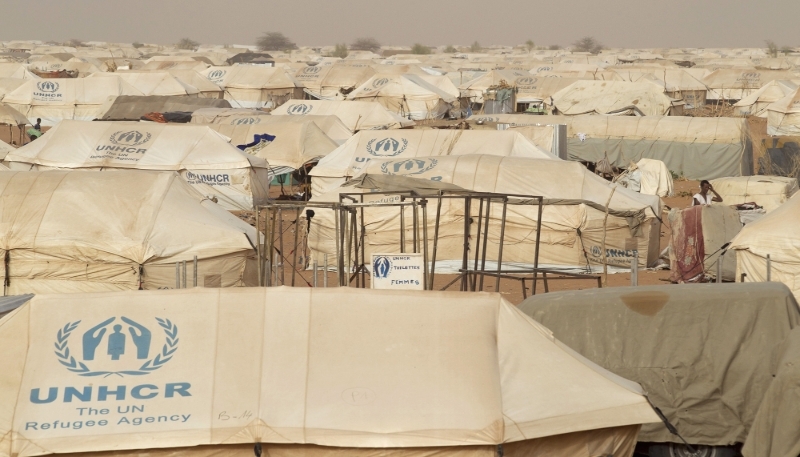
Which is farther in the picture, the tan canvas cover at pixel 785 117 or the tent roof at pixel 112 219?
the tan canvas cover at pixel 785 117

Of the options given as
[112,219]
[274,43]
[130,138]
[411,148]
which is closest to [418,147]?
[411,148]

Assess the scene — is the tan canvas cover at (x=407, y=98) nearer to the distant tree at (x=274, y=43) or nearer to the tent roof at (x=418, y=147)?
the tent roof at (x=418, y=147)

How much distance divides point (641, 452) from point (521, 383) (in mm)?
1875

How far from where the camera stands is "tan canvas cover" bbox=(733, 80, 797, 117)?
4703cm

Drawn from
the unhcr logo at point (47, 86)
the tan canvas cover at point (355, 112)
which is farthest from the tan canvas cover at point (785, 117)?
the unhcr logo at point (47, 86)

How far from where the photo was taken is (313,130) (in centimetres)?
3005

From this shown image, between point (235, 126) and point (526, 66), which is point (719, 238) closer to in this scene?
point (235, 126)

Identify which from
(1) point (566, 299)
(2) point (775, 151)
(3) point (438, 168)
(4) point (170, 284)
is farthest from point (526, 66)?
(1) point (566, 299)

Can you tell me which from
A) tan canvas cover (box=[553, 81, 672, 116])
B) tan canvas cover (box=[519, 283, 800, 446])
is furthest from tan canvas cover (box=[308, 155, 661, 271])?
tan canvas cover (box=[553, 81, 672, 116])

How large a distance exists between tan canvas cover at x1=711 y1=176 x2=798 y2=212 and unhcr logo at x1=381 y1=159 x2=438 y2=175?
7.49m

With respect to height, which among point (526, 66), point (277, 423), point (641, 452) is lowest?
point (526, 66)

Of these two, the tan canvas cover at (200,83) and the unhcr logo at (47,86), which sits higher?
the unhcr logo at (47,86)

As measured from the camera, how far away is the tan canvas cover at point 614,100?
3988cm

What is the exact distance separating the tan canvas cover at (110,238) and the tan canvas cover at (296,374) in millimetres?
6758
